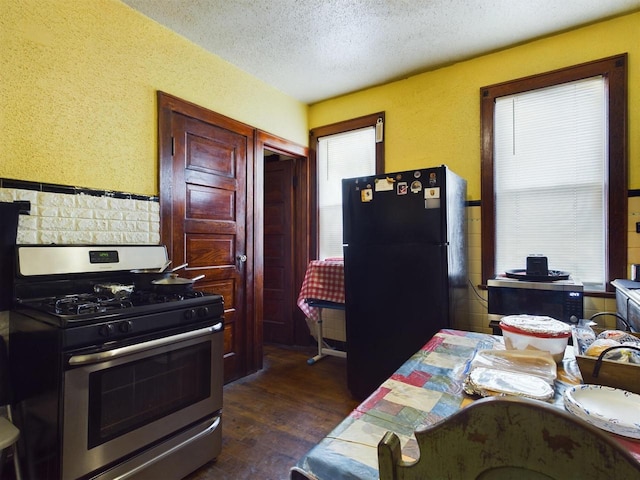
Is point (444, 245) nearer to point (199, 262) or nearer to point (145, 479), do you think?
point (199, 262)

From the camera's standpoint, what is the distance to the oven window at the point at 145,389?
4.56 feet

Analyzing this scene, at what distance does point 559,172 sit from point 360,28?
179 centimetres

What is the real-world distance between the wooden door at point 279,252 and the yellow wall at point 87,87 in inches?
52.3

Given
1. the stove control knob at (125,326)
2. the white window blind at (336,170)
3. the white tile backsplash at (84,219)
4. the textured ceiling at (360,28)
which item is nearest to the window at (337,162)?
the white window blind at (336,170)

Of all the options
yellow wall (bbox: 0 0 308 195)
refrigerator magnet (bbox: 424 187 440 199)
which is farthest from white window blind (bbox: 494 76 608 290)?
yellow wall (bbox: 0 0 308 195)

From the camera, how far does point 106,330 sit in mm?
1389

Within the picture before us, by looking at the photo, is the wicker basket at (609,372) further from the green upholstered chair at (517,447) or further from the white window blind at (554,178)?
the white window blind at (554,178)

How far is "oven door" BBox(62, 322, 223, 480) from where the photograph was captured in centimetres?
132


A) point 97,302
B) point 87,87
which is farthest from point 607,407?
point 87,87

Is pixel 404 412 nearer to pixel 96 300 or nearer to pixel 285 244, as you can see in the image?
pixel 96 300

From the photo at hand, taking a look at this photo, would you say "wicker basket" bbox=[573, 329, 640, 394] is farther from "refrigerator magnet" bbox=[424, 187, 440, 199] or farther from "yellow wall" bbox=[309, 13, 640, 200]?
"yellow wall" bbox=[309, 13, 640, 200]

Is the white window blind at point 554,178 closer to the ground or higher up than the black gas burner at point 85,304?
higher up

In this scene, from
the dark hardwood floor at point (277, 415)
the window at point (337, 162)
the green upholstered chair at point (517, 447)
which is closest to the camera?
the green upholstered chair at point (517, 447)

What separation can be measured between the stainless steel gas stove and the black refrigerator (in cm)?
106
